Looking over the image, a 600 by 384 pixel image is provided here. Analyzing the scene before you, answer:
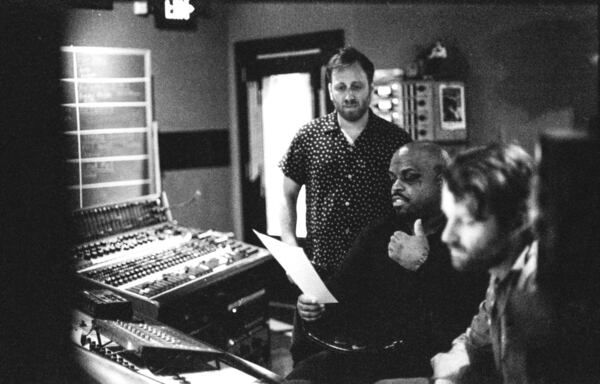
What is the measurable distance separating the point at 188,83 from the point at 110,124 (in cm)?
92

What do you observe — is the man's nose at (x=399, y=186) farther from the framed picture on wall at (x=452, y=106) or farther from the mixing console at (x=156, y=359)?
the framed picture on wall at (x=452, y=106)

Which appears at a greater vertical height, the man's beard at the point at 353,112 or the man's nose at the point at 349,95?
the man's nose at the point at 349,95

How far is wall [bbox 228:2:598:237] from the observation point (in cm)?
373

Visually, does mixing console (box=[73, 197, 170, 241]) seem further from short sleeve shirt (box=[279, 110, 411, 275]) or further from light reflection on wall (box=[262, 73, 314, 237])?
light reflection on wall (box=[262, 73, 314, 237])

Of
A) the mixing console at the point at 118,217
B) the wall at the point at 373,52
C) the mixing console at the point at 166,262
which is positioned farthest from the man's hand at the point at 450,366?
the mixing console at the point at 118,217

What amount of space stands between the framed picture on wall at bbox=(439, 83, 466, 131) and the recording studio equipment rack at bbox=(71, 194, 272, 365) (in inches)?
61.6

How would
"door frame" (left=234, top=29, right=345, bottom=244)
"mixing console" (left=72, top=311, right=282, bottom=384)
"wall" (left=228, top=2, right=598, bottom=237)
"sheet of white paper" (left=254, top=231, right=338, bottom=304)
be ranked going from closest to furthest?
"mixing console" (left=72, top=311, right=282, bottom=384) < "sheet of white paper" (left=254, top=231, right=338, bottom=304) < "wall" (left=228, top=2, right=598, bottom=237) < "door frame" (left=234, top=29, right=345, bottom=244)

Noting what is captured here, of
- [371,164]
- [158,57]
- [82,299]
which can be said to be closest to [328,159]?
[371,164]

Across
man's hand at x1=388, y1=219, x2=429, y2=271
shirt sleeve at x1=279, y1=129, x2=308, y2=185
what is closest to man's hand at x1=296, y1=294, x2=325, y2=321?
man's hand at x1=388, y1=219, x2=429, y2=271

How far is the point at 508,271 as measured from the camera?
4.83 ft

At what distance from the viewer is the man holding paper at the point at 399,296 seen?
2.06m

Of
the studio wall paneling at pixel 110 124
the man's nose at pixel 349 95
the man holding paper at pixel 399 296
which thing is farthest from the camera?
the studio wall paneling at pixel 110 124

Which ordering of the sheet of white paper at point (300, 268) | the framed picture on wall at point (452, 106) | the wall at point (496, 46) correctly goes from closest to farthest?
the sheet of white paper at point (300, 268)
the wall at point (496, 46)
the framed picture on wall at point (452, 106)

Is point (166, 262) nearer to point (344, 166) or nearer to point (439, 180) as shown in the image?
point (344, 166)
